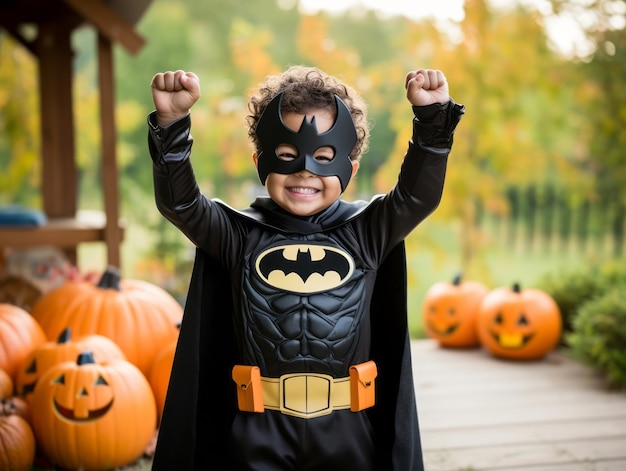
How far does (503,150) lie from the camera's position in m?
7.18

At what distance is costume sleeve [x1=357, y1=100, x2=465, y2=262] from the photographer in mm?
2239

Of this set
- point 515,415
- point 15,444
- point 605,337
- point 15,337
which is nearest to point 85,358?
point 15,444

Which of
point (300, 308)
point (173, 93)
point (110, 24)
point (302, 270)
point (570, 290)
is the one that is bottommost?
point (570, 290)

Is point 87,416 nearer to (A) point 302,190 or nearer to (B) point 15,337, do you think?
(B) point 15,337

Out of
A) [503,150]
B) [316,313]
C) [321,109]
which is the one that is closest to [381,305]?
→ [316,313]

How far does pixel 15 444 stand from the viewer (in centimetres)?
309

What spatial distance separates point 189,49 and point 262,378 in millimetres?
8655

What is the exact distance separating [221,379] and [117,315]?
5.35 feet

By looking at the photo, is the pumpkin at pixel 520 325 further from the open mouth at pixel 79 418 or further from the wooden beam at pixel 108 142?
the open mouth at pixel 79 418

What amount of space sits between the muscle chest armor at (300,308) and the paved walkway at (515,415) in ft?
4.37

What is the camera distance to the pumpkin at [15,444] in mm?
3062

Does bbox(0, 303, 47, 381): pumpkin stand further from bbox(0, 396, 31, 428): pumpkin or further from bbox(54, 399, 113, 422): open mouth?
bbox(54, 399, 113, 422): open mouth

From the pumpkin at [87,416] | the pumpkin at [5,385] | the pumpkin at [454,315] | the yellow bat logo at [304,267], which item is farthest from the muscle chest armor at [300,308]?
the pumpkin at [454,315]

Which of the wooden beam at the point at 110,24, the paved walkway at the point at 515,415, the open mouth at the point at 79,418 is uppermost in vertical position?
the wooden beam at the point at 110,24
